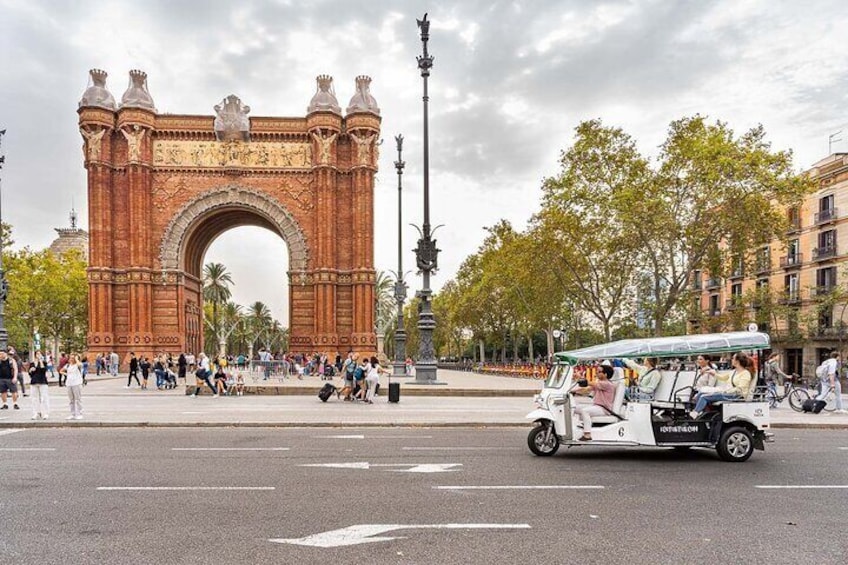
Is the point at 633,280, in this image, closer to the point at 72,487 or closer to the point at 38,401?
the point at 38,401

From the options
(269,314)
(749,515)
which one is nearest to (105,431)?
(749,515)

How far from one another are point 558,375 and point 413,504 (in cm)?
440

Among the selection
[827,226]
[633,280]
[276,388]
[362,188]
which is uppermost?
[362,188]

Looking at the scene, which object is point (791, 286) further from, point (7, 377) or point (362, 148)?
point (7, 377)

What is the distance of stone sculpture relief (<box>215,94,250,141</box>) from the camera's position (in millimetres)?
40969

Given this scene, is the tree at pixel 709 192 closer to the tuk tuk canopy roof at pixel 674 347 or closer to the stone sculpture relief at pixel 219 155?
the tuk tuk canopy roof at pixel 674 347

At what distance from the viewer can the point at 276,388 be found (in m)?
22.8

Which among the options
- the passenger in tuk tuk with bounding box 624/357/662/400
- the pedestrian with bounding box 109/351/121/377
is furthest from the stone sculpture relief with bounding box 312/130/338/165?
the passenger in tuk tuk with bounding box 624/357/662/400

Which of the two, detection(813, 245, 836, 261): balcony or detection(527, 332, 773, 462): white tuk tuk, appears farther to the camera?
detection(813, 245, 836, 261): balcony

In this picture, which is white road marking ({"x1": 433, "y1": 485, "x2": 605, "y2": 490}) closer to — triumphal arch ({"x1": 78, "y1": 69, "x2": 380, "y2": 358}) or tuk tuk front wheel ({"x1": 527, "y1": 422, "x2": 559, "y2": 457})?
tuk tuk front wheel ({"x1": 527, "y1": 422, "x2": 559, "y2": 457})

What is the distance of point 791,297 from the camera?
1809 inches

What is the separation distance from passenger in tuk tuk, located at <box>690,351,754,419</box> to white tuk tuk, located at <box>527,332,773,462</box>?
0.09 metres

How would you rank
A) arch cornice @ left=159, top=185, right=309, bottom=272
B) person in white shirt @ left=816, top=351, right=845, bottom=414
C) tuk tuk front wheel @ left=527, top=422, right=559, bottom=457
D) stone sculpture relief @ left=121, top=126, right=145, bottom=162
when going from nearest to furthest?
tuk tuk front wheel @ left=527, top=422, right=559, bottom=457 → person in white shirt @ left=816, top=351, right=845, bottom=414 → stone sculpture relief @ left=121, top=126, right=145, bottom=162 → arch cornice @ left=159, top=185, right=309, bottom=272

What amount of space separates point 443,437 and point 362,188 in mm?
30549
